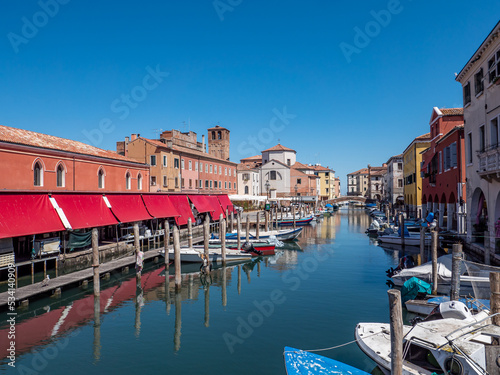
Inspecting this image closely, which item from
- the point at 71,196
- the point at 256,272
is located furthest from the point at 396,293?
the point at 71,196

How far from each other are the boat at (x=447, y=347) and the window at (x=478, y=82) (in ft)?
48.1

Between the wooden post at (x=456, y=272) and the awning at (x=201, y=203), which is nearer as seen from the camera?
the wooden post at (x=456, y=272)

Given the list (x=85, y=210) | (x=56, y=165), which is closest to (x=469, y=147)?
(x=85, y=210)

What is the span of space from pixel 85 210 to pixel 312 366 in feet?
55.6

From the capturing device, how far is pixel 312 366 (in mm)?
8148

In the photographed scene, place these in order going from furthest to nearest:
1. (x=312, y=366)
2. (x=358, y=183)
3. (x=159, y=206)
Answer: (x=358, y=183), (x=159, y=206), (x=312, y=366)

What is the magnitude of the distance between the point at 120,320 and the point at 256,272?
9608 millimetres

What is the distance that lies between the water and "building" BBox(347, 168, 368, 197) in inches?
4808

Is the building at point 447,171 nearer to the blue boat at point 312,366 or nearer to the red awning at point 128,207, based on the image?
the blue boat at point 312,366

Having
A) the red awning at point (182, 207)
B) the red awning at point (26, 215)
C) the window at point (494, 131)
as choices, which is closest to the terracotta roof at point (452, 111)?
the window at point (494, 131)

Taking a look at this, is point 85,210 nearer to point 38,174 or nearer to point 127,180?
point 38,174

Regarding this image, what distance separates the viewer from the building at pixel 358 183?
13804 centimetres

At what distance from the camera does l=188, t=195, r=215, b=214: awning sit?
34531mm

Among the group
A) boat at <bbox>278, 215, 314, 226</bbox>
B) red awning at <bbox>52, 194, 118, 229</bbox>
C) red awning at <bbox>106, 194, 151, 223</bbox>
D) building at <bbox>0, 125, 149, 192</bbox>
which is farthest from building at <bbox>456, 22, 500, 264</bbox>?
boat at <bbox>278, 215, 314, 226</bbox>
